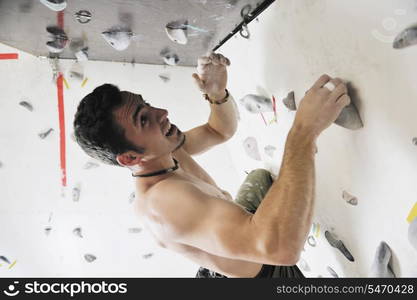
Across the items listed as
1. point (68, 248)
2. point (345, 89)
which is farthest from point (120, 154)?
point (68, 248)

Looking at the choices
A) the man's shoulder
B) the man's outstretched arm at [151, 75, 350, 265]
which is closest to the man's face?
the man's shoulder

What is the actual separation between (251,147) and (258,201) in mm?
307

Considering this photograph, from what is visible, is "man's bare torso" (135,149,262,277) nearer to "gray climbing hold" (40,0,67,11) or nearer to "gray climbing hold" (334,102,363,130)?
"gray climbing hold" (334,102,363,130)

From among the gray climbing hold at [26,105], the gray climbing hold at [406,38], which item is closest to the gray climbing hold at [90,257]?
the gray climbing hold at [26,105]

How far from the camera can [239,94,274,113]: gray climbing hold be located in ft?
3.82

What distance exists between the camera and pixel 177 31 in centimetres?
111

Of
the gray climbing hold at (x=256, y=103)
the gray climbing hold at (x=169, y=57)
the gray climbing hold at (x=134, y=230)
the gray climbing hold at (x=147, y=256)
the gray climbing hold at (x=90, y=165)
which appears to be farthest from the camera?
the gray climbing hold at (x=147, y=256)

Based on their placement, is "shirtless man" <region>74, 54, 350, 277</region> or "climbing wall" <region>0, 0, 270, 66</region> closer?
"shirtless man" <region>74, 54, 350, 277</region>

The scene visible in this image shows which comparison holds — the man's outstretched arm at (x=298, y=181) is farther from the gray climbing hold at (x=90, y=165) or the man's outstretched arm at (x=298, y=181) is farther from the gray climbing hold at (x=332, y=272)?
the gray climbing hold at (x=90, y=165)

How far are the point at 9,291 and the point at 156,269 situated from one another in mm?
1306

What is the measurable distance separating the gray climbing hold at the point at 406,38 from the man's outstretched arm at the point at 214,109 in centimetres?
68

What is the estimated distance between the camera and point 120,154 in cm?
93

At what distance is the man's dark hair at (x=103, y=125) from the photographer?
90cm

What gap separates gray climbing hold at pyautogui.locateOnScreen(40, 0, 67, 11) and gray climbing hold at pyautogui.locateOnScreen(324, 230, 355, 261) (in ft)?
3.19
